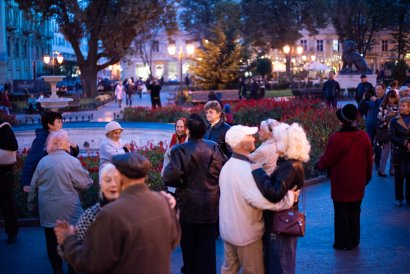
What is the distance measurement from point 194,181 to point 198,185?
A: 0.06m

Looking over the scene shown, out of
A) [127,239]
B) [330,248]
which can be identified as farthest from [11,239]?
[127,239]

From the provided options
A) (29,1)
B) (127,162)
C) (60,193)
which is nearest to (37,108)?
(29,1)

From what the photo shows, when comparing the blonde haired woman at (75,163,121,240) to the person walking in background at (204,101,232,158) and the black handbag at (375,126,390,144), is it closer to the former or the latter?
the person walking in background at (204,101,232,158)

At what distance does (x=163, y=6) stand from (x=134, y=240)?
35.4m

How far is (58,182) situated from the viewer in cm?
577

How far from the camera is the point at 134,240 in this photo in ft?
10.9

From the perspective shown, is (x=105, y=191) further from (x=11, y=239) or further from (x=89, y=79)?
(x=89, y=79)

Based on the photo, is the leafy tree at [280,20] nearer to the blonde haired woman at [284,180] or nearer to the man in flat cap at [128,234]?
the blonde haired woman at [284,180]

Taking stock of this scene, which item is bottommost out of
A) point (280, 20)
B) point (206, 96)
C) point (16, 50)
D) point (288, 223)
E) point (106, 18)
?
point (288, 223)

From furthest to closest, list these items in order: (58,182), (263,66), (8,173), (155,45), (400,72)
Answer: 1. (155,45)
2. (263,66)
3. (400,72)
4. (8,173)
5. (58,182)

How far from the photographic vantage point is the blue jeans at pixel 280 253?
4.80 meters

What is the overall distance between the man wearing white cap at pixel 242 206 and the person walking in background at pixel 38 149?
8.55 ft

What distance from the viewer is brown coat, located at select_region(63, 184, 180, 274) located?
10.8 ft

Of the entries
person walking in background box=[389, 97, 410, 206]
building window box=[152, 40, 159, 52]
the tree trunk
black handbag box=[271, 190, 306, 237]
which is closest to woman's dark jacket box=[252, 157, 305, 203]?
black handbag box=[271, 190, 306, 237]
